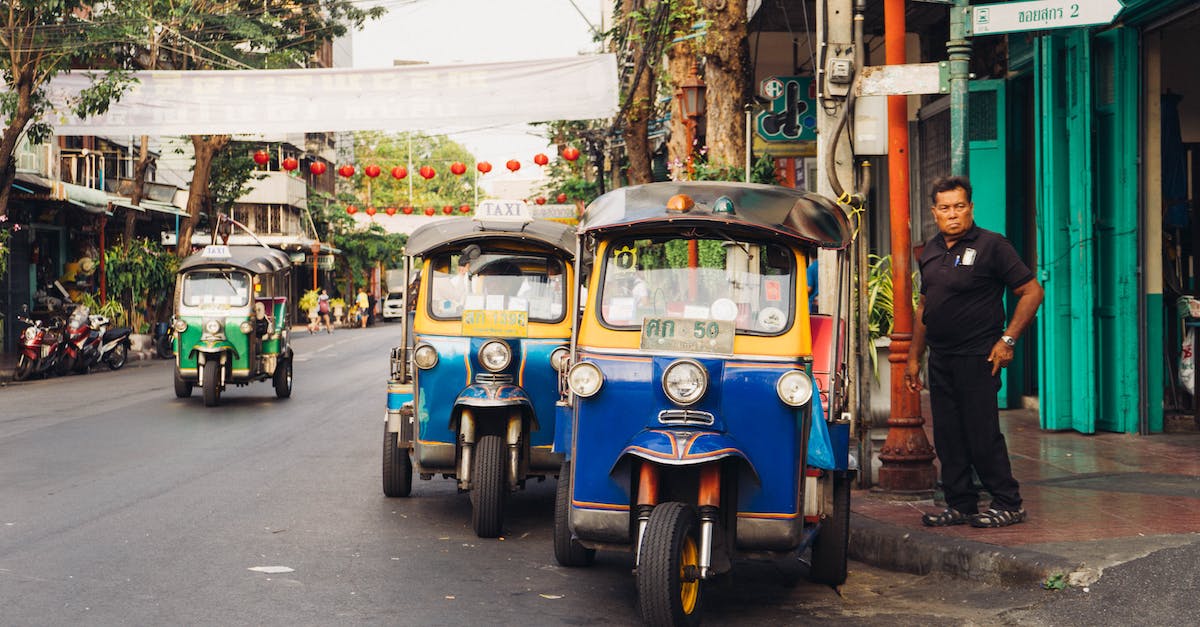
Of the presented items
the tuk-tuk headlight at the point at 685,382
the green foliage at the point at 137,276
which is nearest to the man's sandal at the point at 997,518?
the tuk-tuk headlight at the point at 685,382

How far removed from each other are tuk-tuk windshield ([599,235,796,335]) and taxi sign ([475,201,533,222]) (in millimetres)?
2903

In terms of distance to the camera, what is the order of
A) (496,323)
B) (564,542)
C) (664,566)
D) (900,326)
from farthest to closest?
1. (496,323)
2. (900,326)
3. (564,542)
4. (664,566)

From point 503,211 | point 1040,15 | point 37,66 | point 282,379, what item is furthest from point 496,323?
point 37,66

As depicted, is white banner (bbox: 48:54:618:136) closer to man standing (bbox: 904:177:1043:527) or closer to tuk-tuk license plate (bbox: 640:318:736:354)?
man standing (bbox: 904:177:1043:527)

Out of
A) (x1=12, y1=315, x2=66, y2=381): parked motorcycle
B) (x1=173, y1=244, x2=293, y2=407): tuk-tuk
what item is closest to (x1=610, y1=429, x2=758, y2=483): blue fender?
(x1=173, y1=244, x2=293, y2=407): tuk-tuk

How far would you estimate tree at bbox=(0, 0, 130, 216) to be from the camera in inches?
834

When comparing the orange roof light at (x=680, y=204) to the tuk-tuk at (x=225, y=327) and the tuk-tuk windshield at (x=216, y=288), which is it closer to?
the tuk-tuk at (x=225, y=327)

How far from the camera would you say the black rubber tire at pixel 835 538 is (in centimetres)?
650

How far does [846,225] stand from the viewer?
6535 mm

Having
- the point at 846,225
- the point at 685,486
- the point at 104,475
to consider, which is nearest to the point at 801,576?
the point at 685,486

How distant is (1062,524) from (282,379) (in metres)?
13.1

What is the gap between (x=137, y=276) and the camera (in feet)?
99.1

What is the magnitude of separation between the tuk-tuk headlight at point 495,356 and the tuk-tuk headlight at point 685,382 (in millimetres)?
2726

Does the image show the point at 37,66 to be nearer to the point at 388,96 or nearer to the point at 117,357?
the point at 117,357
